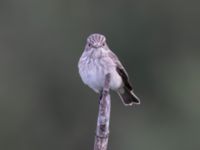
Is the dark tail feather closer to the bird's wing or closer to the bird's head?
the bird's wing

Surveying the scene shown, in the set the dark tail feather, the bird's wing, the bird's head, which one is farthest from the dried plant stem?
the dark tail feather

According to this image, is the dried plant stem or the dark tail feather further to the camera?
the dark tail feather

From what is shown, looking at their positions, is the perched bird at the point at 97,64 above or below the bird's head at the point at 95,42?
below

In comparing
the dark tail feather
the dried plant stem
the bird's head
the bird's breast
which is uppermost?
the bird's head

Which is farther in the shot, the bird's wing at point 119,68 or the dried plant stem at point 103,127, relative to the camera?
the bird's wing at point 119,68

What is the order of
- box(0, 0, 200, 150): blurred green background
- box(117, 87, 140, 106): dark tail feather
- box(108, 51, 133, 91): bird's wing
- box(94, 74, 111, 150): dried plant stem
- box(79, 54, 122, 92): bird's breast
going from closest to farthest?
1. box(94, 74, 111, 150): dried plant stem
2. box(79, 54, 122, 92): bird's breast
3. box(108, 51, 133, 91): bird's wing
4. box(117, 87, 140, 106): dark tail feather
5. box(0, 0, 200, 150): blurred green background
